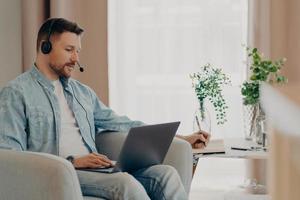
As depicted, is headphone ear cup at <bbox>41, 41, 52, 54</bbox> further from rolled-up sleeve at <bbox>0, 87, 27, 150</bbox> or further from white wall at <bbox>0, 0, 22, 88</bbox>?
white wall at <bbox>0, 0, 22, 88</bbox>

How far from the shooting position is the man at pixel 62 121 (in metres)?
2.04

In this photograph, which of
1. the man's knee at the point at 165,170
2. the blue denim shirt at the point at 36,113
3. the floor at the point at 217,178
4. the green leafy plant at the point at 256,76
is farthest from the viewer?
the floor at the point at 217,178

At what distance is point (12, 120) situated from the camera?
2.06 m

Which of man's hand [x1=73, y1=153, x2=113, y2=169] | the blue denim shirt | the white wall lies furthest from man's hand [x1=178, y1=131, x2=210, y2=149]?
the white wall

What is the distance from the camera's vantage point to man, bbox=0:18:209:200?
2039 mm

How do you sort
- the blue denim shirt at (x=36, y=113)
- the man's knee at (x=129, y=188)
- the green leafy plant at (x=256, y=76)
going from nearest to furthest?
the man's knee at (x=129, y=188) < the blue denim shirt at (x=36, y=113) < the green leafy plant at (x=256, y=76)

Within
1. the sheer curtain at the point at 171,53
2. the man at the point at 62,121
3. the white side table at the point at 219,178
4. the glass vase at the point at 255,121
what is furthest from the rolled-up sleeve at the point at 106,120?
the white side table at the point at 219,178

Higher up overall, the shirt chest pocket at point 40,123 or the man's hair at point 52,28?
the man's hair at point 52,28

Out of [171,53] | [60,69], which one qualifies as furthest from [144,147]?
[171,53]

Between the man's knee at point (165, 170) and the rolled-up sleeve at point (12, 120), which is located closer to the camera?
the rolled-up sleeve at point (12, 120)

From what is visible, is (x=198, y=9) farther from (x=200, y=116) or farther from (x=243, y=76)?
(x=200, y=116)

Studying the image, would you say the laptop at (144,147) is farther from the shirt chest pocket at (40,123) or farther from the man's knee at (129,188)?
the shirt chest pocket at (40,123)

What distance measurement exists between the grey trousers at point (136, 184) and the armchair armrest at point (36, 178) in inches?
10.5

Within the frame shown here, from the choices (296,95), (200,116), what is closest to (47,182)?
(200,116)
